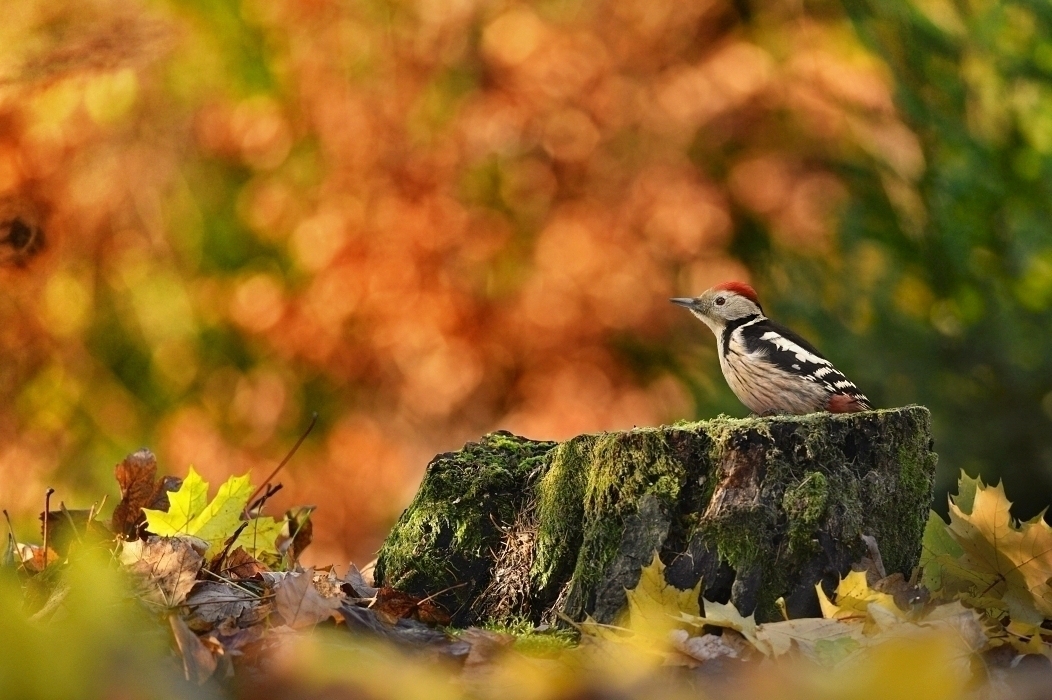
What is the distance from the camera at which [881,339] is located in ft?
11.0

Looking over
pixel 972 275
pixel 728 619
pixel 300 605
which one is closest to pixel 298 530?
pixel 300 605

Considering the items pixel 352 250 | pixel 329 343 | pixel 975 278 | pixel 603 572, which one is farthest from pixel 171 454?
pixel 603 572

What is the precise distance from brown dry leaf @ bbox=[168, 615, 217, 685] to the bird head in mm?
2063

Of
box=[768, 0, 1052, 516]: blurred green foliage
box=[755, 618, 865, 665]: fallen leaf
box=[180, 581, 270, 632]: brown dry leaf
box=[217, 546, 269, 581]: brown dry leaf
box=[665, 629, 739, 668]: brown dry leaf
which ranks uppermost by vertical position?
box=[180, 581, 270, 632]: brown dry leaf

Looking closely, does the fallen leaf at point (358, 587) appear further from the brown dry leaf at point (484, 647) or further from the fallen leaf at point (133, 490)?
the brown dry leaf at point (484, 647)

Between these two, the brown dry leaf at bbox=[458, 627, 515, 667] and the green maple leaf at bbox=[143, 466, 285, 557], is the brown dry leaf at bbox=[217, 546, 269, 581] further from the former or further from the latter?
the brown dry leaf at bbox=[458, 627, 515, 667]

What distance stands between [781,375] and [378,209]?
198 cm

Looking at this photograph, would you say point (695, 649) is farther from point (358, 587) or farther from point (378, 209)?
point (378, 209)

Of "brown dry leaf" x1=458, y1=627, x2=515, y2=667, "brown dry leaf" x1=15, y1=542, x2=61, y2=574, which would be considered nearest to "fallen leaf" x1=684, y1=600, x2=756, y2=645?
"brown dry leaf" x1=458, y1=627, x2=515, y2=667

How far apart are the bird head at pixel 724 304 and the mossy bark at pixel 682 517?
1273mm

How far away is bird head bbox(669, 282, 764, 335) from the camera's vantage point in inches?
112

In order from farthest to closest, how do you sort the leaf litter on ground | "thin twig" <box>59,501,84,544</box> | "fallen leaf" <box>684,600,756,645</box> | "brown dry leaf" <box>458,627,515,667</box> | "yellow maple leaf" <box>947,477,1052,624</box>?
"thin twig" <box>59,501,84,544</box> → "yellow maple leaf" <box>947,477,1052,624</box> → "fallen leaf" <box>684,600,756,645</box> → the leaf litter on ground → "brown dry leaf" <box>458,627,515,667</box>

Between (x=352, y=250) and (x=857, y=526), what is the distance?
2.95 m

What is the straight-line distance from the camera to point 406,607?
1437mm
